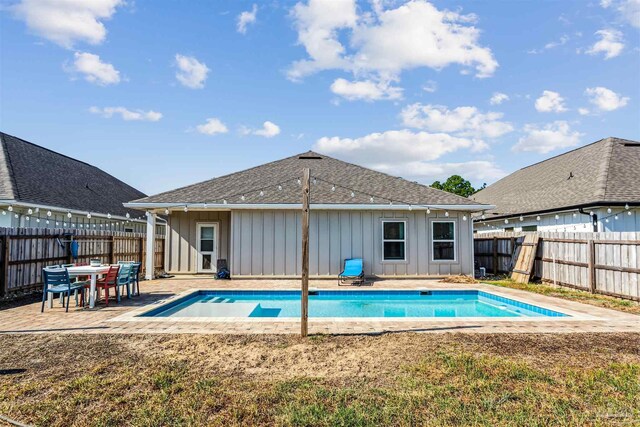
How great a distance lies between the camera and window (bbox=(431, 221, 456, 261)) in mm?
12789

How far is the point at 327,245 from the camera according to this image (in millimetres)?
12531

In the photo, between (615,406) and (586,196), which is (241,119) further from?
(615,406)

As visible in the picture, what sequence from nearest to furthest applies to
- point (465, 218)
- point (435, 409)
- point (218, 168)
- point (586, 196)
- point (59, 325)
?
1. point (435, 409)
2. point (59, 325)
3. point (586, 196)
4. point (465, 218)
5. point (218, 168)

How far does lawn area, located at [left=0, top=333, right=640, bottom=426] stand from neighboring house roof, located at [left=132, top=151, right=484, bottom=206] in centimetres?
766

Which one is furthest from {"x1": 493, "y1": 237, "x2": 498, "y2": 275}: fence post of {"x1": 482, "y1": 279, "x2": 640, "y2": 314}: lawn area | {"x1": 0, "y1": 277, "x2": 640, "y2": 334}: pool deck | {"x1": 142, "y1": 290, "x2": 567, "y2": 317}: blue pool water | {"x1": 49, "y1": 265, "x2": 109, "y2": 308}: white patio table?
{"x1": 49, "y1": 265, "x2": 109, "y2": 308}: white patio table

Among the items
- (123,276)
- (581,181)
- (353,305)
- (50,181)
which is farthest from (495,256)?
(50,181)

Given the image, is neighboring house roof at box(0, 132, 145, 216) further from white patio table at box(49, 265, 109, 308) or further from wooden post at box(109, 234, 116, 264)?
white patio table at box(49, 265, 109, 308)

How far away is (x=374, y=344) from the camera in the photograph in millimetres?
5051

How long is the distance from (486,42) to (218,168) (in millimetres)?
14949

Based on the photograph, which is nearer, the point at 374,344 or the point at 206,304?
the point at 374,344

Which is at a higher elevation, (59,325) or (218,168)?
(218,168)

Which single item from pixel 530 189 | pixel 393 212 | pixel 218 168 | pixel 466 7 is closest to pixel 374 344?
pixel 393 212

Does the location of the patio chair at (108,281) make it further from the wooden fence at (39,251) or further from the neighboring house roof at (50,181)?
the neighboring house roof at (50,181)

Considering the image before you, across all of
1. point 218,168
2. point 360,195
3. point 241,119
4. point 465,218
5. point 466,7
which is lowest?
point 465,218
